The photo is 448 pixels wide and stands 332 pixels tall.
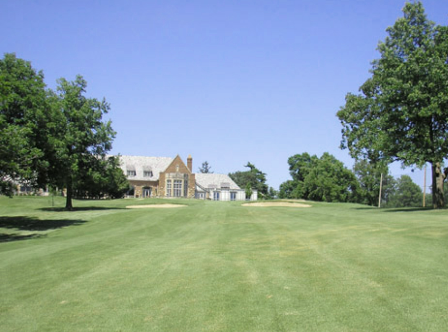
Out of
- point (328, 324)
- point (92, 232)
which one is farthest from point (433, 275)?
point (92, 232)

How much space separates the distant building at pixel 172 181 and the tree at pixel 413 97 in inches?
1963

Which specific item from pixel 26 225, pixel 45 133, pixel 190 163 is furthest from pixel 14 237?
pixel 190 163

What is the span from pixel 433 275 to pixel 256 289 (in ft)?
10.6

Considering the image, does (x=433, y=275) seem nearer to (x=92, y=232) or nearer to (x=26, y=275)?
(x=26, y=275)

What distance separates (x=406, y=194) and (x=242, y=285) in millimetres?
134024

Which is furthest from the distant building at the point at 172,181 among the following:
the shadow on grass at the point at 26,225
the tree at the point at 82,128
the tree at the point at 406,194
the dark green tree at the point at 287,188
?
the tree at the point at 406,194

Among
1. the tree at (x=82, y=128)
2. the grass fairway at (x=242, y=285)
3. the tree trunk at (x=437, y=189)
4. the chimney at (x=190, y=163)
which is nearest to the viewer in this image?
the grass fairway at (x=242, y=285)

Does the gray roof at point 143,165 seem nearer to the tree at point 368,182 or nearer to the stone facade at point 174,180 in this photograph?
the stone facade at point 174,180

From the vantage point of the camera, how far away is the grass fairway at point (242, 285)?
20.0 feet

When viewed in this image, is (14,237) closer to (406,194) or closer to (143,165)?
(143,165)

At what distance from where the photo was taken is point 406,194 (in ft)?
425

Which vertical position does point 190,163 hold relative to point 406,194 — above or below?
above

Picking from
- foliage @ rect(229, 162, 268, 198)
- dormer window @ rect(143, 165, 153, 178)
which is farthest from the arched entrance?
foliage @ rect(229, 162, 268, 198)

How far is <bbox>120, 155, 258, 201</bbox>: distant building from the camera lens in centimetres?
8056
